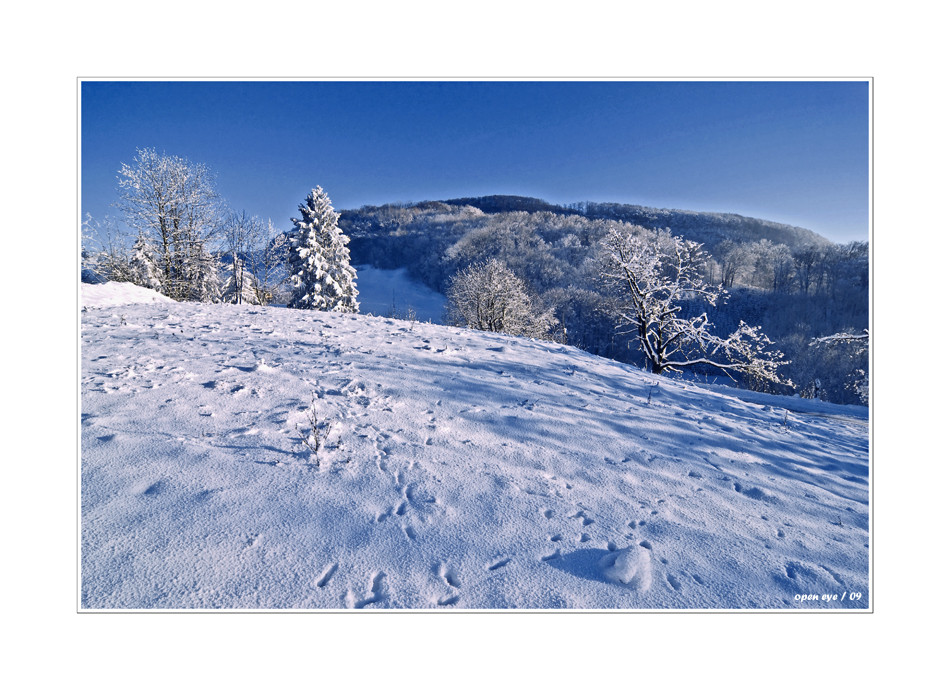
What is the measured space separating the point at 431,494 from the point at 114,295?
949cm

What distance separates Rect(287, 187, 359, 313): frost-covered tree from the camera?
80.9ft

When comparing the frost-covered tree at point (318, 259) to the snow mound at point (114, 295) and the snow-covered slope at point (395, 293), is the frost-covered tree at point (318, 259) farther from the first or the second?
the snow-covered slope at point (395, 293)

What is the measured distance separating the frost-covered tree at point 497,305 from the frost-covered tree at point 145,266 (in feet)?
61.1

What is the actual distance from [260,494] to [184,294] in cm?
2104

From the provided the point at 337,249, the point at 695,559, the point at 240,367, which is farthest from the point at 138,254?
the point at 695,559

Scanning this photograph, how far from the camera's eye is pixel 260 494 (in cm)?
260

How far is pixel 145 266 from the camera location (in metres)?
22.8

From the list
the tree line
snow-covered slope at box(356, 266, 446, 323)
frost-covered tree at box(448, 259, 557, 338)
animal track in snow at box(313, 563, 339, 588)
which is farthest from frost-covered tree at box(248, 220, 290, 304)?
animal track in snow at box(313, 563, 339, 588)

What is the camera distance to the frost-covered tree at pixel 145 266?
61.5ft

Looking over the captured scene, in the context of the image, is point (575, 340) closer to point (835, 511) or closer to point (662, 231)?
point (662, 231)

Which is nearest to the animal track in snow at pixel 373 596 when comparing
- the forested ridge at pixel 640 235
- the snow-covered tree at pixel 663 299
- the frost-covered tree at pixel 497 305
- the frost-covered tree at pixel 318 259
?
the forested ridge at pixel 640 235

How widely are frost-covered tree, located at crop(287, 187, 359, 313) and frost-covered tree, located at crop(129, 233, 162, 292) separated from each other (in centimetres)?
A: 684

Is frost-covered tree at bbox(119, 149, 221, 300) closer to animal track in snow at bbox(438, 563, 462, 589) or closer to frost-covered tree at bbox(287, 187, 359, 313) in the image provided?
frost-covered tree at bbox(287, 187, 359, 313)

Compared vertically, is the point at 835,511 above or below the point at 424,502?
below
